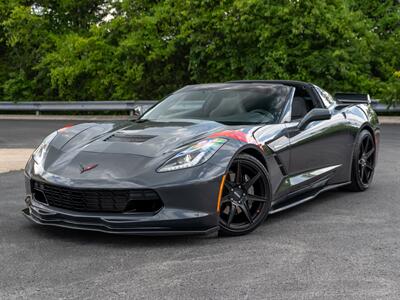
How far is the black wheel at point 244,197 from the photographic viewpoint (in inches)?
195

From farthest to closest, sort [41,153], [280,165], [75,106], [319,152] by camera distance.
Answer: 1. [75,106]
2. [319,152]
3. [280,165]
4. [41,153]

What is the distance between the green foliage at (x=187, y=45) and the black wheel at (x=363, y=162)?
33.0 ft

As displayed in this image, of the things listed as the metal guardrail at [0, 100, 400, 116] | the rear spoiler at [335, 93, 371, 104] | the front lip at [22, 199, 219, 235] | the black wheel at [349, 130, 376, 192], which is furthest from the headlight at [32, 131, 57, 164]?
the metal guardrail at [0, 100, 400, 116]

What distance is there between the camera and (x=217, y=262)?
4.25 meters

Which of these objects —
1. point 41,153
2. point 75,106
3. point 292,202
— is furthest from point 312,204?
point 75,106

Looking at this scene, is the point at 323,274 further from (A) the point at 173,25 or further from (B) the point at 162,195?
(A) the point at 173,25

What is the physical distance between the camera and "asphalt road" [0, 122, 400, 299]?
3.68 m

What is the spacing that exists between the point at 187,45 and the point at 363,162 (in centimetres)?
1345

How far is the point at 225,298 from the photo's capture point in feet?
11.6

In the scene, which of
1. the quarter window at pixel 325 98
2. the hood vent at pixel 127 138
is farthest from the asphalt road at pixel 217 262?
the quarter window at pixel 325 98

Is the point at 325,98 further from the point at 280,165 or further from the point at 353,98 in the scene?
the point at 280,165

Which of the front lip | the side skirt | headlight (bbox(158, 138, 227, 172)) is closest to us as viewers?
the front lip

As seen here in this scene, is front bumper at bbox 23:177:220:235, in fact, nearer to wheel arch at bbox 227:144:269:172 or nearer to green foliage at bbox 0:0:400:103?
wheel arch at bbox 227:144:269:172

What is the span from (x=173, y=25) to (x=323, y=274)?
16954 millimetres
